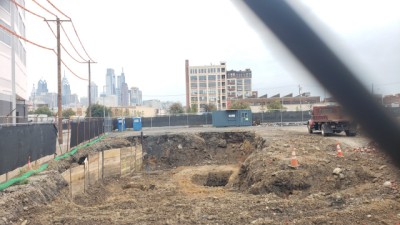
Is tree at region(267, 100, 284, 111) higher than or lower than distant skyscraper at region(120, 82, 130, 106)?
lower

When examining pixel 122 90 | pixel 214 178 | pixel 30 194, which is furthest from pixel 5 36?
pixel 122 90

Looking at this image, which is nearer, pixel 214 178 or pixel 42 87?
pixel 214 178

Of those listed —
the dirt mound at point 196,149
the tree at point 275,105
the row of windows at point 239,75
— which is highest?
the row of windows at point 239,75

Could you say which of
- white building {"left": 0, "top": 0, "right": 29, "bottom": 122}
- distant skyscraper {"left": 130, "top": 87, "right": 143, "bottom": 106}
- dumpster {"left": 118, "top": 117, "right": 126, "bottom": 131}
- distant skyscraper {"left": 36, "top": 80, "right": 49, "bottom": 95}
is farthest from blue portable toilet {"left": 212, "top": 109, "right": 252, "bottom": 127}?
distant skyscraper {"left": 130, "top": 87, "right": 143, "bottom": 106}

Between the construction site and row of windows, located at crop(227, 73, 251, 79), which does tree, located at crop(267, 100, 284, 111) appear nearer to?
the construction site

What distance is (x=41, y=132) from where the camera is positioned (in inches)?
577

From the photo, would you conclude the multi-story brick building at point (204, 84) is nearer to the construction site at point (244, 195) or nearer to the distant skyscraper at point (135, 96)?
the distant skyscraper at point (135, 96)

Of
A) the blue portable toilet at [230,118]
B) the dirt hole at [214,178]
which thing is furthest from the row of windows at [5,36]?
the dirt hole at [214,178]

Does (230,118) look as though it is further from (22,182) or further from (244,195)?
(22,182)

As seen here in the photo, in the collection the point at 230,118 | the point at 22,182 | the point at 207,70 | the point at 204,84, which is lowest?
the point at 22,182

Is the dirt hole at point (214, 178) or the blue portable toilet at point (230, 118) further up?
the blue portable toilet at point (230, 118)

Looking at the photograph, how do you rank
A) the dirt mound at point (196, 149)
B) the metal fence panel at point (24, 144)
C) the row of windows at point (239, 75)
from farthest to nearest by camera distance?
1. the row of windows at point (239, 75)
2. the dirt mound at point (196, 149)
3. the metal fence panel at point (24, 144)

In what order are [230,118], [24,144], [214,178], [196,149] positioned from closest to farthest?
[24,144] → [214,178] → [196,149] → [230,118]

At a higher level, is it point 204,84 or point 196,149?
point 204,84
